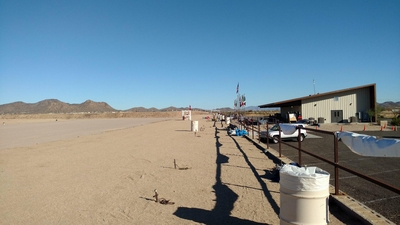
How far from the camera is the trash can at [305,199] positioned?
3750 millimetres

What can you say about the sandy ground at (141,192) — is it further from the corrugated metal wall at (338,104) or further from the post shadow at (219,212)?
the corrugated metal wall at (338,104)

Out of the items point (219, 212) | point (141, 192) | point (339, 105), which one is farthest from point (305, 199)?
point (339, 105)

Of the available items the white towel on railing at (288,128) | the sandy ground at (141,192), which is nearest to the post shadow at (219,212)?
the sandy ground at (141,192)

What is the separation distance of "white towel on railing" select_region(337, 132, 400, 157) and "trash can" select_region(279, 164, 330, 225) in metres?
1.29

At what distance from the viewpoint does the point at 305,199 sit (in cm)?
376

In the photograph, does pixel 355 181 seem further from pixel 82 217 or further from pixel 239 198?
pixel 82 217

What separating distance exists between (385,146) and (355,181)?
3142 millimetres

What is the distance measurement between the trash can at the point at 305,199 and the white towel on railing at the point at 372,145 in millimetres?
1290

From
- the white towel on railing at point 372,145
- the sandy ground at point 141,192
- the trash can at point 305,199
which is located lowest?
the sandy ground at point 141,192

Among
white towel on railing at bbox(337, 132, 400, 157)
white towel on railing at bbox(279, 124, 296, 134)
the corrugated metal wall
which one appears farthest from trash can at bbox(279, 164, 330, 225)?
the corrugated metal wall

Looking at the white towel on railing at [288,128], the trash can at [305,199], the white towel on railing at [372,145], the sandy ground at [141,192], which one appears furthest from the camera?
the white towel on railing at [288,128]

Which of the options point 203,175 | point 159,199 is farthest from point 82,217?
point 203,175

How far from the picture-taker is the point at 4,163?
40.1ft

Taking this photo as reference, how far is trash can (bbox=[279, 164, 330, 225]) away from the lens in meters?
3.75
